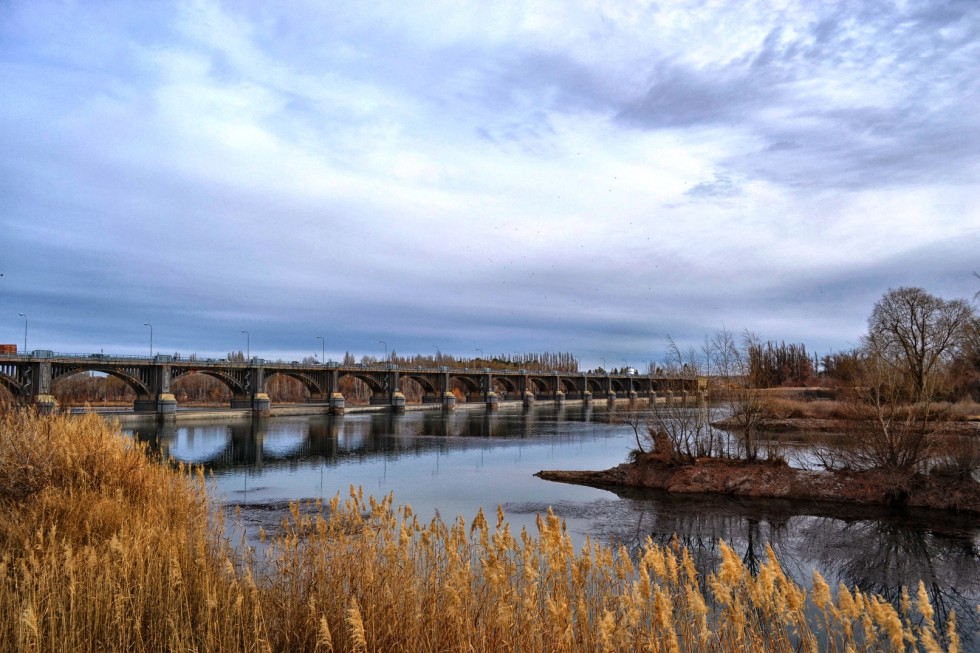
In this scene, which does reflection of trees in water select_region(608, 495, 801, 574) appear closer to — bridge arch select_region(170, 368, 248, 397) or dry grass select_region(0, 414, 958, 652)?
dry grass select_region(0, 414, 958, 652)

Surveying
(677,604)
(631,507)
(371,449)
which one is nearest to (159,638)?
(677,604)

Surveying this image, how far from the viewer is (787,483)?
29.1 meters

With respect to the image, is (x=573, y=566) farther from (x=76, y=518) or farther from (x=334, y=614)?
(x=76, y=518)

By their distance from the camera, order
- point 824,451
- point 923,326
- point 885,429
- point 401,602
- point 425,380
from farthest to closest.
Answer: point 425,380
point 923,326
point 824,451
point 885,429
point 401,602

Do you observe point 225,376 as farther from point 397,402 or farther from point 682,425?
point 682,425

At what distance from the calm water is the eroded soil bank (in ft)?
3.39

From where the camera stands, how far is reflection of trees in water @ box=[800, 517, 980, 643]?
15.1 meters

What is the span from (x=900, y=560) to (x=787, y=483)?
1056 centimetres

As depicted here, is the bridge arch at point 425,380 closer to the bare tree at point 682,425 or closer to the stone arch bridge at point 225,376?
the stone arch bridge at point 225,376

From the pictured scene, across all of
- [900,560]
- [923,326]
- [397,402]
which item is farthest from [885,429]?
[397,402]

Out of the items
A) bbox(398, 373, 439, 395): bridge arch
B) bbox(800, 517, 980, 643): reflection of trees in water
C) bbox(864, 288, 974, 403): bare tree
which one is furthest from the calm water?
bbox(398, 373, 439, 395): bridge arch

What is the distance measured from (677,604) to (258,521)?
1571 centimetres

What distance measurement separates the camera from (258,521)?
72.2 ft

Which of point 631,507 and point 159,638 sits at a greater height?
point 159,638
